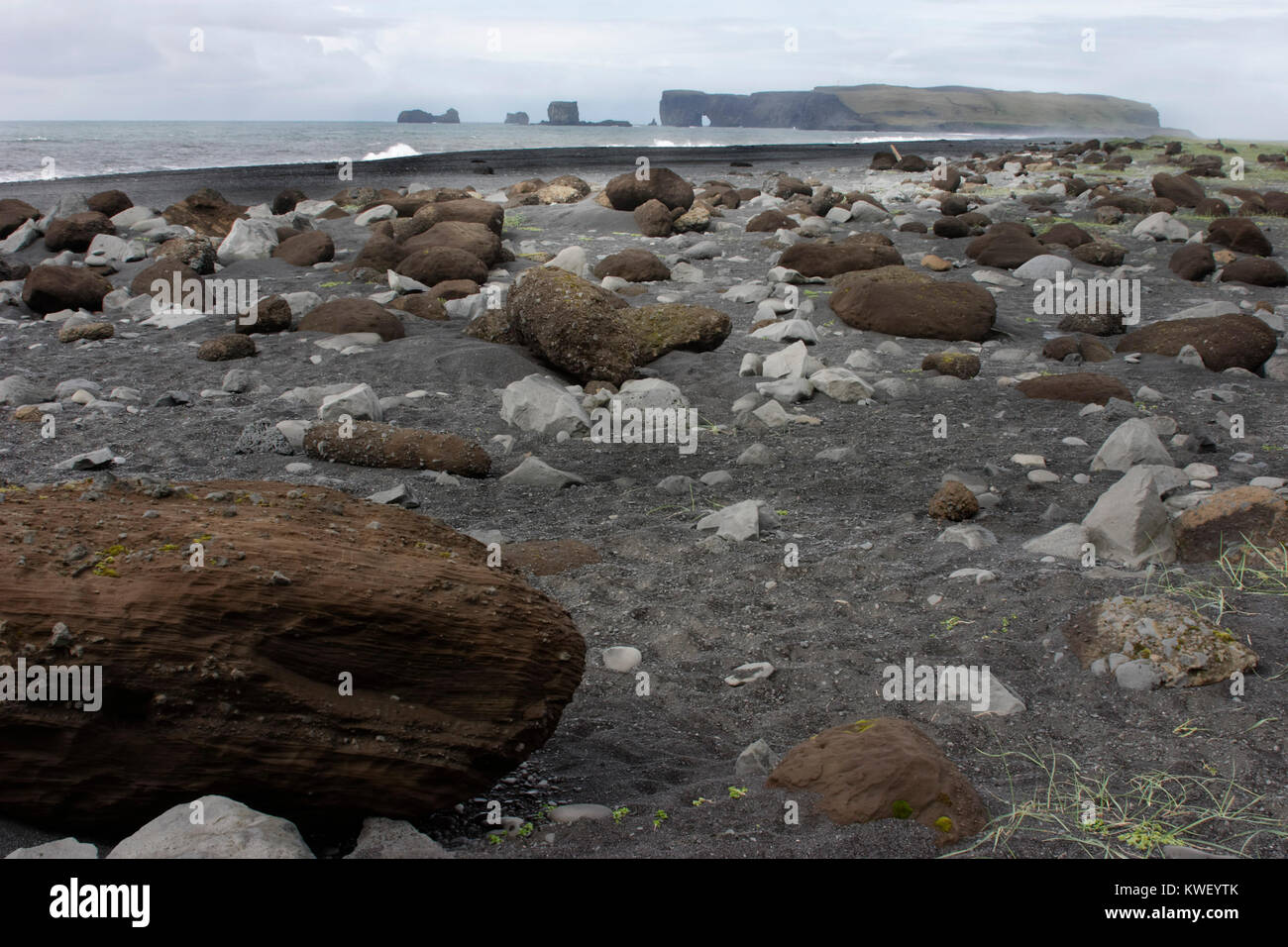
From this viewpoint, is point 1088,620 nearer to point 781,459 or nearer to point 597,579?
point 597,579

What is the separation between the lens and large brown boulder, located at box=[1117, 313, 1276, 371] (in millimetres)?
6938

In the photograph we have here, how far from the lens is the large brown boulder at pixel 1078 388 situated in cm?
623

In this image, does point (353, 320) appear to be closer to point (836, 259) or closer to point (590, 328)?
point (590, 328)

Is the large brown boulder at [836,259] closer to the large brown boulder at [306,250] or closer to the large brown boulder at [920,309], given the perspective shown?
the large brown boulder at [920,309]

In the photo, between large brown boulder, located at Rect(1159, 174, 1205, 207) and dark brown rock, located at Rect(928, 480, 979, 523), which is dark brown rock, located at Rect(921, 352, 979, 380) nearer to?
dark brown rock, located at Rect(928, 480, 979, 523)

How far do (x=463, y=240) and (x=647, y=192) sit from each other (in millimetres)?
4423

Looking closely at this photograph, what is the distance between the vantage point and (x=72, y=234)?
12555mm

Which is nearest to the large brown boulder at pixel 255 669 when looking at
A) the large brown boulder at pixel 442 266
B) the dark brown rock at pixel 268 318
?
the dark brown rock at pixel 268 318

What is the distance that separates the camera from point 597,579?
4.16 meters

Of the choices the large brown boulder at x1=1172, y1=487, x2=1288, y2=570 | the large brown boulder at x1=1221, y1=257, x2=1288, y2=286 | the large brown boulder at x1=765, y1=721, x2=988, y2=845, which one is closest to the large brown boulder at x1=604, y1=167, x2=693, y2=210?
the large brown boulder at x1=1221, y1=257, x2=1288, y2=286

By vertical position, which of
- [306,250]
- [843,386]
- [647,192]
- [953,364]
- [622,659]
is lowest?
[622,659]

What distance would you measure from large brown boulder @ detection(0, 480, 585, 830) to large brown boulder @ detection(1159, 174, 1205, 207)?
1725cm

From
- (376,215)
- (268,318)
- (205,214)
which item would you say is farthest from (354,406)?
(205,214)
